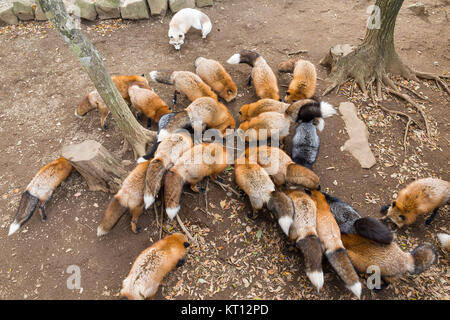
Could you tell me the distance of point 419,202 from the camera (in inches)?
181

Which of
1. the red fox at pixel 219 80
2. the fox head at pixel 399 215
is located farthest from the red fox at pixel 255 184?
the red fox at pixel 219 80

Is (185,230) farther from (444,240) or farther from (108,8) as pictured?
(108,8)

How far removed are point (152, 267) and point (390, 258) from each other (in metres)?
3.41

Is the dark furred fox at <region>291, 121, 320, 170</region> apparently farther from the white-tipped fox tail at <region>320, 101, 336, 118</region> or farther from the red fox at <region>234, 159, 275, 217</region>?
the red fox at <region>234, 159, 275, 217</region>

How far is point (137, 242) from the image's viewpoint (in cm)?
448

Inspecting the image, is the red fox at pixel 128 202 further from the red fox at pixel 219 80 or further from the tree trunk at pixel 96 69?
the red fox at pixel 219 80

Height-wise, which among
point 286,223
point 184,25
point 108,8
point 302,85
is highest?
point 108,8

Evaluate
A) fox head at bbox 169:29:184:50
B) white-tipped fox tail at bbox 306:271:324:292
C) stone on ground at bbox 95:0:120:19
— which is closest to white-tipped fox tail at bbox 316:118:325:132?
white-tipped fox tail at bbox 306:271:324:292

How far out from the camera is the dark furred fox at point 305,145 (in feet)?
17.5

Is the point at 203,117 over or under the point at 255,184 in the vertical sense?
over

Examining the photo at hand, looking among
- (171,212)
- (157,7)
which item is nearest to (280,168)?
(171,212)

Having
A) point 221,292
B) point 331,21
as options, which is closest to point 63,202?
point 221,292

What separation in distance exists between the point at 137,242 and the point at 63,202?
165 cm

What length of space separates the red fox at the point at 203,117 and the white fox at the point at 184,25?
309cm
